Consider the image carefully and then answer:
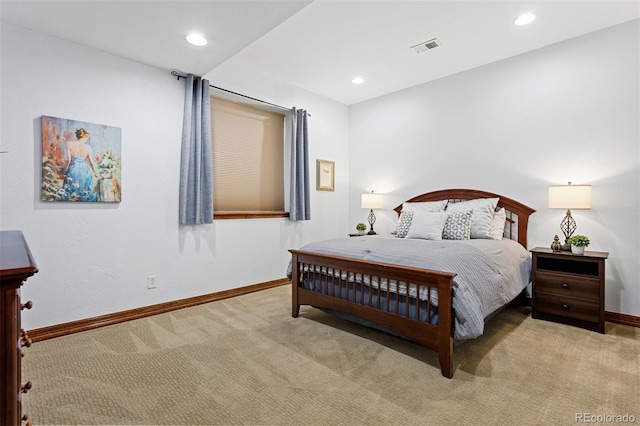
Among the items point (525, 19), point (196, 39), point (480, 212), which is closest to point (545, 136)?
point (480, 212)

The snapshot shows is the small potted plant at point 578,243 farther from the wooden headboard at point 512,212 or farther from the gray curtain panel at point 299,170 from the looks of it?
Answer: the gray curtain panel at point 299,170

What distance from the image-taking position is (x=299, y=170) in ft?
14.3

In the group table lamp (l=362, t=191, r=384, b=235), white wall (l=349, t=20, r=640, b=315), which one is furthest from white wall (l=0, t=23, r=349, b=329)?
white wall (l=349, t=20, r=640, b=315)

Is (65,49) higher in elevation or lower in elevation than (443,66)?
lower

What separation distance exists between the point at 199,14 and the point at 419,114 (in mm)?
3081

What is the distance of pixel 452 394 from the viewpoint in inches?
70.4

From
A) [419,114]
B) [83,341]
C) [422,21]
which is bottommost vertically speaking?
[83,341]

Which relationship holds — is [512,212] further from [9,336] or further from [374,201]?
[9,336]

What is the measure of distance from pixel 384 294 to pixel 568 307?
69.6 inches

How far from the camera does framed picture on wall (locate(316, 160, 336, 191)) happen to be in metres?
4.79

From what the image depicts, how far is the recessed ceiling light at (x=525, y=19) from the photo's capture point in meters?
2.79

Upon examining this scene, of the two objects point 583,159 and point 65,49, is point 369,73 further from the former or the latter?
point 65,49

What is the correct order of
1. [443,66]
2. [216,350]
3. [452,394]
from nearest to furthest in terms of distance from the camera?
1. [452,394]
2. [216,350]
3. [443,66]

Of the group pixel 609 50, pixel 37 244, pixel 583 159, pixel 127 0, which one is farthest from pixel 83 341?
pixel 609 50
